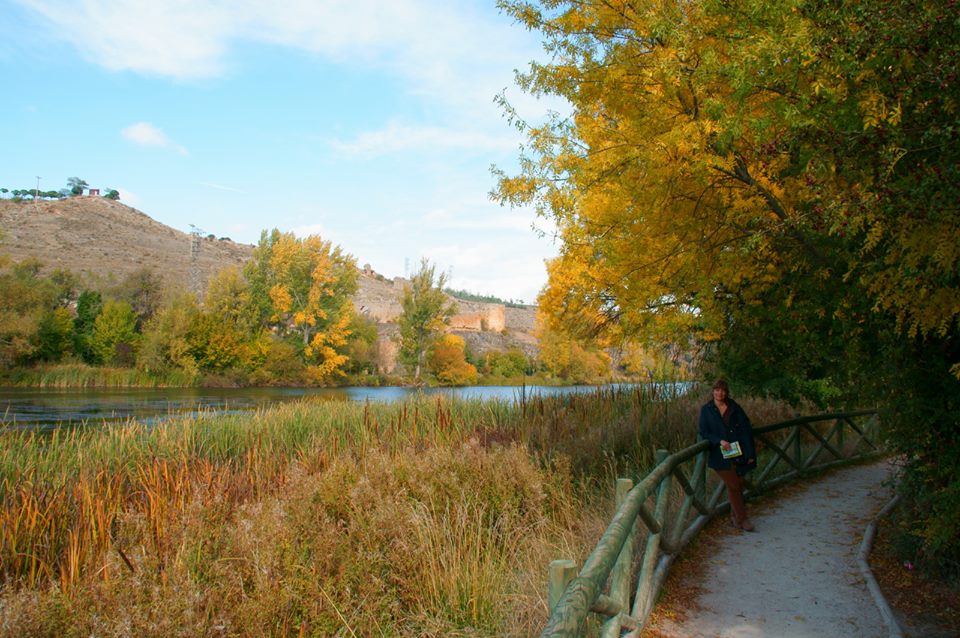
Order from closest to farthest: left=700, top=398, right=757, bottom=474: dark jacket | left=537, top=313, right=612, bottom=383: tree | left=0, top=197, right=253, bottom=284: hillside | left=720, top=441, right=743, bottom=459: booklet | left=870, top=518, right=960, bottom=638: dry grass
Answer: left=870, top=518, right=960, bottom=638: dry grass → left=720, top=441, right=743, bottom=459: booklet → left=700, top=398, right=757, bottom=474: dark jacket → left=537, top=313, right=612, bottom=383: tree → left=0, top=197, right=253, bottom=284: hillside

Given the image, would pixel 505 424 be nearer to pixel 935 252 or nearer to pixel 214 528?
pixel 214 528

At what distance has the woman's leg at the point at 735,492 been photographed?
6457mm

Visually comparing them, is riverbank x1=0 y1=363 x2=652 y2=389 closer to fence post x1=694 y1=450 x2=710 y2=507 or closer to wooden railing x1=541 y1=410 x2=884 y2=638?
wooden railing x1=541 y1=410 x2=884 y2=638

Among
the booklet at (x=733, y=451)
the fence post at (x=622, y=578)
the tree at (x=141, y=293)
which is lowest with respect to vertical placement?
the fence post at (x=622, y=578)

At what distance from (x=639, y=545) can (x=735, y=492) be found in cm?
172

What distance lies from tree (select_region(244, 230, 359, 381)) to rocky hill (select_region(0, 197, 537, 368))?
13.8 meters

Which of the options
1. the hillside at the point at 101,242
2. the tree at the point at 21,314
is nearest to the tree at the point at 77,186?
the hillside at the point at 101,242

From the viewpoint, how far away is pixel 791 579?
5.07 m

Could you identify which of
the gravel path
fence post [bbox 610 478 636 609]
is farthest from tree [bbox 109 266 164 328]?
fence post [bbox 610 478 636 609]

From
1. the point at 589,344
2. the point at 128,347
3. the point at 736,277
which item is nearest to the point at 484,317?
the point at 128,347

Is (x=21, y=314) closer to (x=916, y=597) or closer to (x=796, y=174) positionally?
(x=796, y=174)

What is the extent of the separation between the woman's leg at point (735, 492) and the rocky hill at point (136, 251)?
202 feet

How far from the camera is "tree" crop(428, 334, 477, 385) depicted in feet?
183

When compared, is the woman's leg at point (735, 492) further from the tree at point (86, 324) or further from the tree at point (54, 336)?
the tree at point (86, 324)
